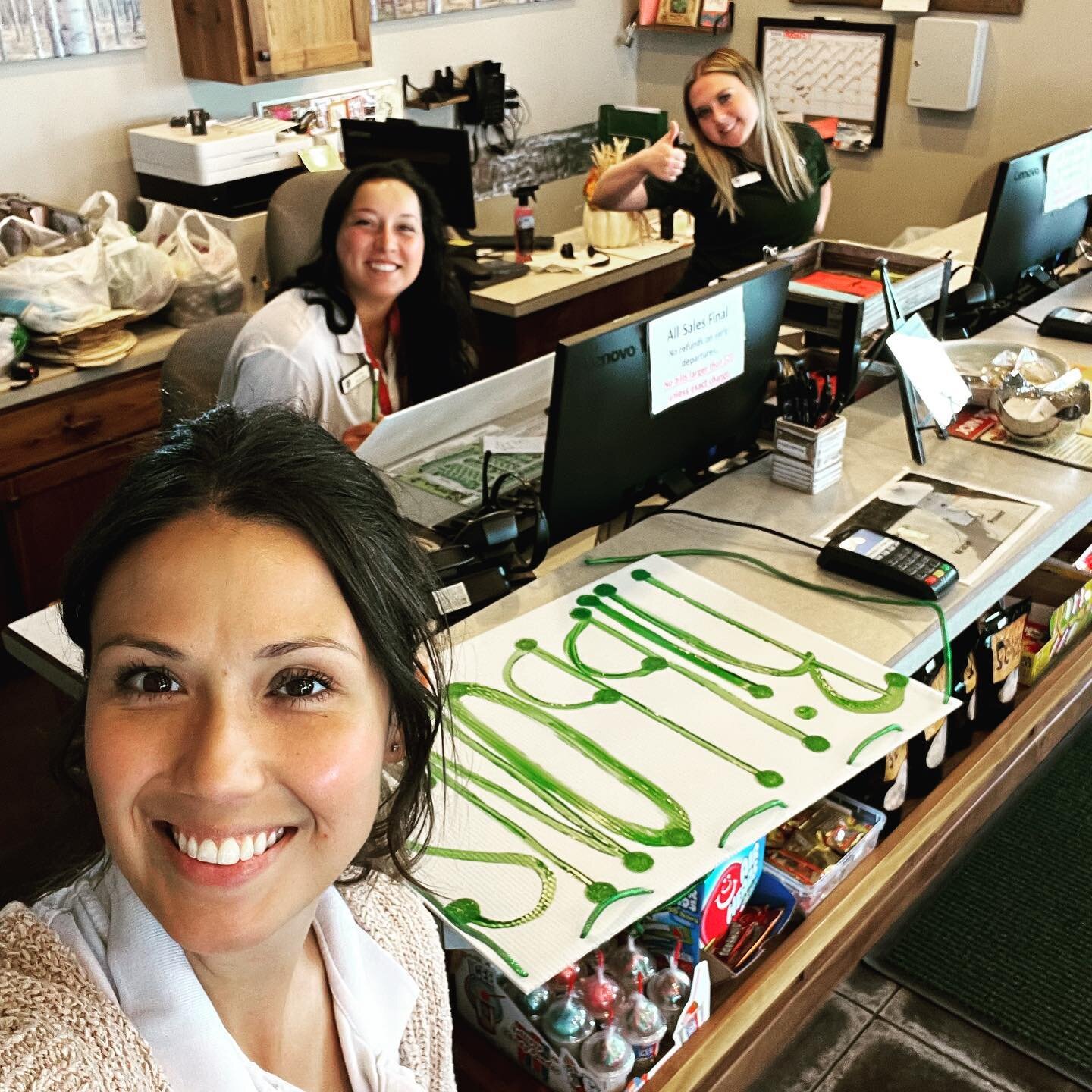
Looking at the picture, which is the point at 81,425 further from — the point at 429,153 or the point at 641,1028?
the point at 641,1028

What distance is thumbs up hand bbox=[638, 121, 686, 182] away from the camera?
10.6 ft

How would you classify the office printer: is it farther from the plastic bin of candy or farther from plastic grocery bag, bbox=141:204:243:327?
the plastic bin of candy

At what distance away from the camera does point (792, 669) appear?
1.56 metres

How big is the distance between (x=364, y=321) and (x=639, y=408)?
1.00 meters

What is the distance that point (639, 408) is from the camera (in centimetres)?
179

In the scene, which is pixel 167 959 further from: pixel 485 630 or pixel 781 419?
pixel 781 419

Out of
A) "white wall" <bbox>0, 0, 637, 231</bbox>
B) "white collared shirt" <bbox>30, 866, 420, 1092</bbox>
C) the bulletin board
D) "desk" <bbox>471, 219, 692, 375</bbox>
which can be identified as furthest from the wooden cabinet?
the bulletin board

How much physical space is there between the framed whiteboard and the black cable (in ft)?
11.2

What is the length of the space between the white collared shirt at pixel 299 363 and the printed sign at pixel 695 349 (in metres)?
0.77

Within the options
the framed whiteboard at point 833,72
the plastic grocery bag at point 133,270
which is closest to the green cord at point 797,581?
the plastic grocery bag at point 133,270

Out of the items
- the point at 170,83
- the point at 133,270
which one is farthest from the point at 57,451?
the point at 170,83

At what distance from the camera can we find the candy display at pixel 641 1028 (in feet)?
4.16

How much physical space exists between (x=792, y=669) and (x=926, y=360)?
0.85 meters

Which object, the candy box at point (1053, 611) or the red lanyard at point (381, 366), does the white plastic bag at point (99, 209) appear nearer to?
the red lanyard at point (381, 366)
